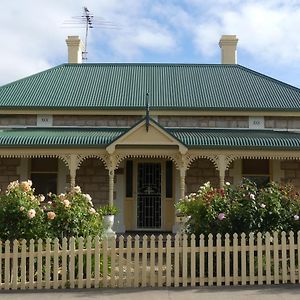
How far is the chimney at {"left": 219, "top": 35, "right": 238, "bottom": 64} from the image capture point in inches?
941

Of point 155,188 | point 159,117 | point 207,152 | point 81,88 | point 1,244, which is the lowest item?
point 1,244

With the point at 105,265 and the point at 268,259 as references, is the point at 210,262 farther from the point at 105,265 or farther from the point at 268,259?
the point at 105,265

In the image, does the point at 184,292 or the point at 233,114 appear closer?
the point at 184,292

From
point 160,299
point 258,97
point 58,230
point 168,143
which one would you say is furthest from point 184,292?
point 258,97

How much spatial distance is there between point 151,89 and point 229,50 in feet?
19.5

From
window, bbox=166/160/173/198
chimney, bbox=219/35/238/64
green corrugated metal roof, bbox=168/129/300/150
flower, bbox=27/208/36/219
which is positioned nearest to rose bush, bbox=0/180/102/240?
flower, bbox=27/208/36/219

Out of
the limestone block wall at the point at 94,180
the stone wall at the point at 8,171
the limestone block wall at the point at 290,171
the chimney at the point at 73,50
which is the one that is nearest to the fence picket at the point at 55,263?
the limestone block wall at the point at 94,180

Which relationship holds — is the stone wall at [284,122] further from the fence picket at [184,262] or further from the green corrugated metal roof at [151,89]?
the fence picket at [184,262]

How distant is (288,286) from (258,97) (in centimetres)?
1173

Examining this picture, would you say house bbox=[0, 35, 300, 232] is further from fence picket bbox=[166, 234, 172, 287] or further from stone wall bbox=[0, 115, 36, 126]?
fence picket bbox=[166, 234, 172, 287]

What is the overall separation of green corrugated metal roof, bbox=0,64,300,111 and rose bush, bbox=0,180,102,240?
907cm

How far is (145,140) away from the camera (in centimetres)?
1608

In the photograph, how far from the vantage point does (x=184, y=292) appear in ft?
27.1

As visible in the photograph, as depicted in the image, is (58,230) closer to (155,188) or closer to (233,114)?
(155,188)
